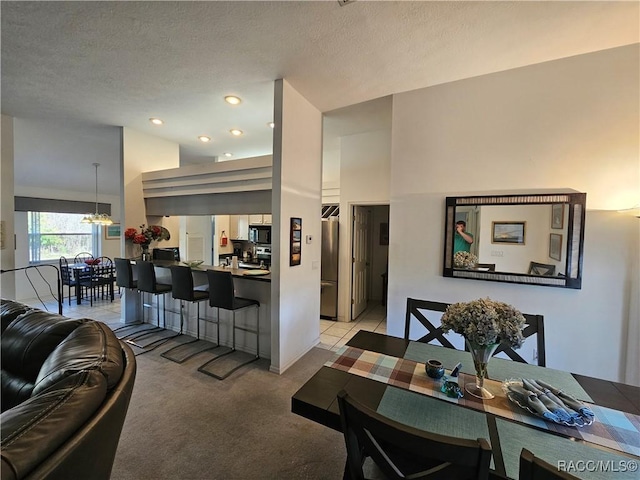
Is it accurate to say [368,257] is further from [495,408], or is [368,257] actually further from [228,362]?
[495,408]

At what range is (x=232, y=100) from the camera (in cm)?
333

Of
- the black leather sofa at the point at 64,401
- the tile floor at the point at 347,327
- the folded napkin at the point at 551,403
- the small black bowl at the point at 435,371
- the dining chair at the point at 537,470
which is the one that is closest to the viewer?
the dining chair at the point at 537,470

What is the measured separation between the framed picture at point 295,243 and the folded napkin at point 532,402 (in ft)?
7.25

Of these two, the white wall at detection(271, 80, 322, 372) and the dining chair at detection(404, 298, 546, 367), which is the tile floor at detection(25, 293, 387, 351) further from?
the dining chair at detection(404, 298, 546, 367)

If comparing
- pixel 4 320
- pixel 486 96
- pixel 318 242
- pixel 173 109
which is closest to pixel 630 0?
Result: pixel 486 96

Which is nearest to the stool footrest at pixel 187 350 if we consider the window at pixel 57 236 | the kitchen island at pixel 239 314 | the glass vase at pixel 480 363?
the kitchen island at pixel 239 314

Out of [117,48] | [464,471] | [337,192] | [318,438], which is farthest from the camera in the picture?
[337,192]

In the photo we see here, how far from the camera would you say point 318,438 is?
2.03 m

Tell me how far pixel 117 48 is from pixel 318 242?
2.77 metres

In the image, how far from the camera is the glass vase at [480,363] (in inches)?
50.7

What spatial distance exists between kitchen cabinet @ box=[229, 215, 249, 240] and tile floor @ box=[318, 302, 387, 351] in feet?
11.4

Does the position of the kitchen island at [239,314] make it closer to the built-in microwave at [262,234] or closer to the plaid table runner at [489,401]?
the plaid table runner at [489,401]

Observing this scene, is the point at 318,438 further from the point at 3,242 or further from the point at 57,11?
the point at 3,242

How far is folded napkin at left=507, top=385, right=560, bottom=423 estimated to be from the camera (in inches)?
43.9
